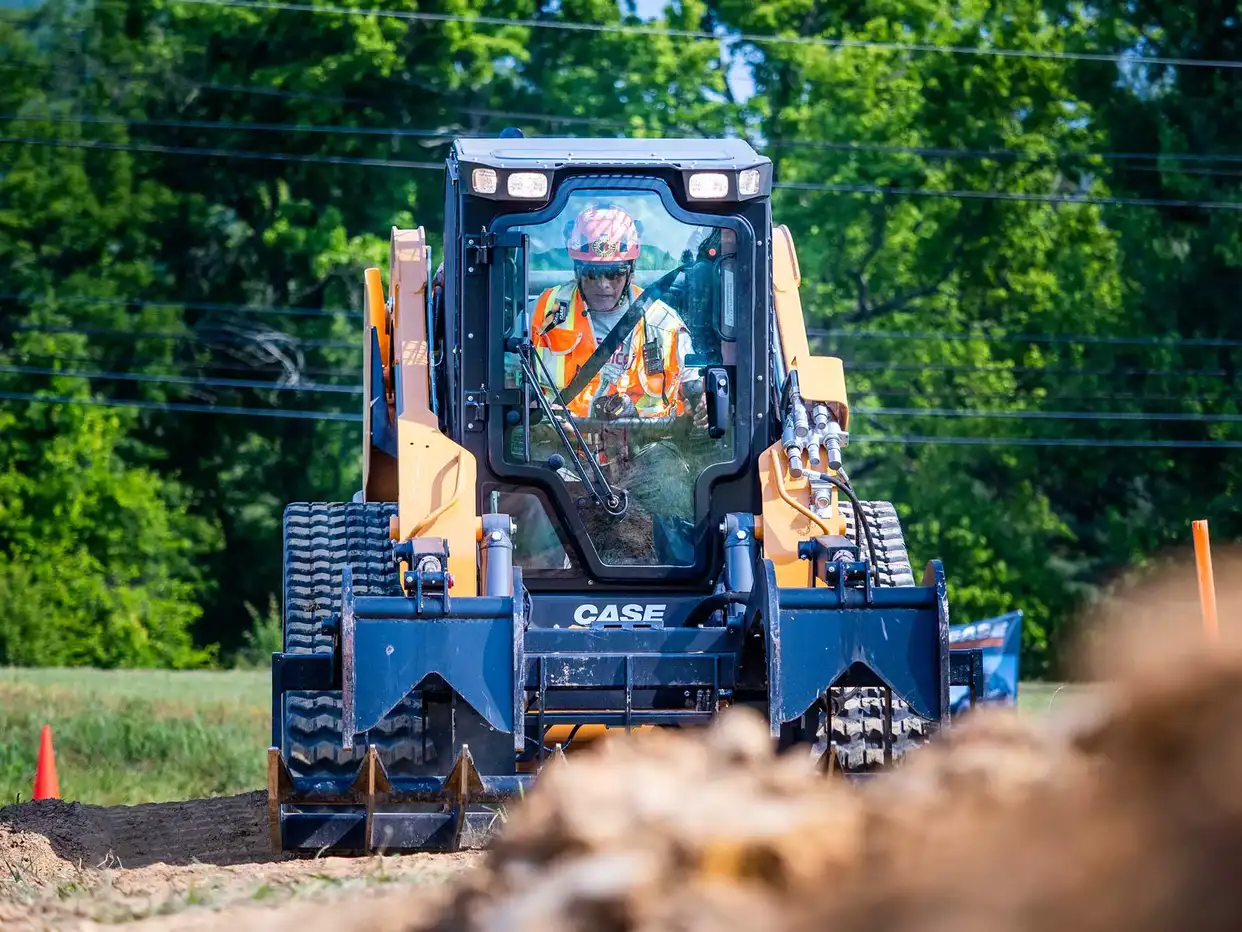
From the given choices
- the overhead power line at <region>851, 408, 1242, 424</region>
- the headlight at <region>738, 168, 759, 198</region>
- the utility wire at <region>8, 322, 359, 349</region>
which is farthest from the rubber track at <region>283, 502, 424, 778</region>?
the utility wire at <region>8, 322, 359, 349</region>

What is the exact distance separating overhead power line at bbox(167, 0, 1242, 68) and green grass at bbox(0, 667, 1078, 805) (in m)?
13.7

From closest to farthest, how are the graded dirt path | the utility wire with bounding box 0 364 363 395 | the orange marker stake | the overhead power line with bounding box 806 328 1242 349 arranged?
the graded dirt path < the orange marker stake < the overhead power line with bounding box 806 328 1242 349 < the utility wire with bounding box 0 364 363 395

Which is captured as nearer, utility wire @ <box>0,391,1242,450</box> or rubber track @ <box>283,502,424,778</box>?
rubber track @ <box>283,502,424,778</box>

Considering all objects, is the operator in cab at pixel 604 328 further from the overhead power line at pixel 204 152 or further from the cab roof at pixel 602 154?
the overhead power line at pixel 204 152

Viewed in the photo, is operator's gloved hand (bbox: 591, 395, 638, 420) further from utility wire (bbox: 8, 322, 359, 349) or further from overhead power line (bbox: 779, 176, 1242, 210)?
utility wire (bbox: 8, 322, 359, 349)

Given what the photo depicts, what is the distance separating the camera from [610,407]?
8.86 m

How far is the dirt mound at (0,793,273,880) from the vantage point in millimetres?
8289

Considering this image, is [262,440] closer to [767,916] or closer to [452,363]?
[452,363]

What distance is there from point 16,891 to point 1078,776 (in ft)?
11.5

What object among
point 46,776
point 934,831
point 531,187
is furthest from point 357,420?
point 934,831

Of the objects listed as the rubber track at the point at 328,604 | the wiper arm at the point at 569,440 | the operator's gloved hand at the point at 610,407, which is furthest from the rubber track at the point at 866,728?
the rubber track at the point at 328,604

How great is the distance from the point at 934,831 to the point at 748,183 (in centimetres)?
605

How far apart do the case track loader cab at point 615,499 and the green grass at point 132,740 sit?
14.7ft

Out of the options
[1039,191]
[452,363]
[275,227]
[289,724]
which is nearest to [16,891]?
[289,724]
